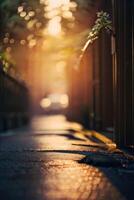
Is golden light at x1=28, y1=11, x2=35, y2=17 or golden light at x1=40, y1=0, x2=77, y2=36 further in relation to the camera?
golden light at x1=28, y1=11, x2=35, y2=17

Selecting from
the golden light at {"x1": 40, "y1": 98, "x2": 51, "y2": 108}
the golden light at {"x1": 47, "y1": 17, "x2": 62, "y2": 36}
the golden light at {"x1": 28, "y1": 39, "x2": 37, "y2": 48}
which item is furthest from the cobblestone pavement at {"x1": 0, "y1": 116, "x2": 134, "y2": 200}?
the golden light at {"x1": 40, "y1": 98, "x2": 51, "y2": 108}

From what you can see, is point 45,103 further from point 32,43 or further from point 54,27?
point 54,27

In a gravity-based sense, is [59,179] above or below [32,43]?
below

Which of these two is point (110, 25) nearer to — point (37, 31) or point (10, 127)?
point (37, 31)

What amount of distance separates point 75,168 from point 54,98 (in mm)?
43510

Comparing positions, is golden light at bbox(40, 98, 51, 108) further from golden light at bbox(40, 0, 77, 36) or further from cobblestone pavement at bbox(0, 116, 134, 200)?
cobblestone pavement at bbox(0, 116, 134, 200)

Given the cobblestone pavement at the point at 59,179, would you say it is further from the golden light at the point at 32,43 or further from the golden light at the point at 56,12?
the golden light at the point at 32,43

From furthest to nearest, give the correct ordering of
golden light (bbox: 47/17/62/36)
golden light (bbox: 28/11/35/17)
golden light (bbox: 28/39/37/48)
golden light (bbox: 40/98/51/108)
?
1. golden light (bbox: 40/98/51/108)
2. golden light (bbox: 28/39/37/48)
3. golden light (bbox: 47/17/62/36)
4. golden light (bbox: 28/11/35/17)

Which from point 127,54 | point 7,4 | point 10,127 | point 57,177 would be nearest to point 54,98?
point 10,127

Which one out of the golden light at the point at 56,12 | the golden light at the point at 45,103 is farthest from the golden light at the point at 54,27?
the golden light at the point at 45,103

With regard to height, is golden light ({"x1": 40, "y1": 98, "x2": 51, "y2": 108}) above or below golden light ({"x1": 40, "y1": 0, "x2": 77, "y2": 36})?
below

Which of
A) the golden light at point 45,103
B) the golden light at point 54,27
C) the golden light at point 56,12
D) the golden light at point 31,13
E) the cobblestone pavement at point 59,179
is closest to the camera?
the cobblestone pavement at point 59,179

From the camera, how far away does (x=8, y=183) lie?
962cm

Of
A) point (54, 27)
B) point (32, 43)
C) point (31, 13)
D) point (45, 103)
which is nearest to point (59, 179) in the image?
point (31, 13)
